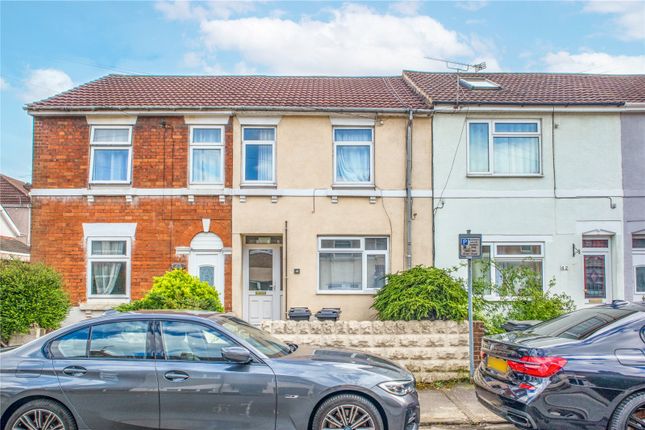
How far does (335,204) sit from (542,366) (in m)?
7.71

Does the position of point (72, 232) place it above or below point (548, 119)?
below

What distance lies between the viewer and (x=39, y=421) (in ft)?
18.3

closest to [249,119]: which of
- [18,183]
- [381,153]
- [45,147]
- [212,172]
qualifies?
[212,172]

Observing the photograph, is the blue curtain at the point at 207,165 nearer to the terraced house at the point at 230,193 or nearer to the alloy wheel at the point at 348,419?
the terraced house at the point at 230,193

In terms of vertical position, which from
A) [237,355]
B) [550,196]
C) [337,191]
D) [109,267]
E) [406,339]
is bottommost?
[406,339]

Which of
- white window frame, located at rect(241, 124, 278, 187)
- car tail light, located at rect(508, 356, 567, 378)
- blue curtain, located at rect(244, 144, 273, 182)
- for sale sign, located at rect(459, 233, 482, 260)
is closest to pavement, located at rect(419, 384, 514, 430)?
car tail light, located at rect(508, 356, 567, 378)

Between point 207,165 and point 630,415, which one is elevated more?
point 207,165

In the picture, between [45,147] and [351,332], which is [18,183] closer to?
[45,147]

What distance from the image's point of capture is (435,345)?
939cm

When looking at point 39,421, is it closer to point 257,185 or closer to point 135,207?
point 135,207

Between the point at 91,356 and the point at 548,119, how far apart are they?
36.3 ft

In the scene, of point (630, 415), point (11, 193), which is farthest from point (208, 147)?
point (11, 193)

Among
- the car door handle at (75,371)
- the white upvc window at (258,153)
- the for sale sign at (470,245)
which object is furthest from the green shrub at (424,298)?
the car door handle at (75,371)

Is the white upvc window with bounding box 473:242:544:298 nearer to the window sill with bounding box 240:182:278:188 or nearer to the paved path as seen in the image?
the paved path
